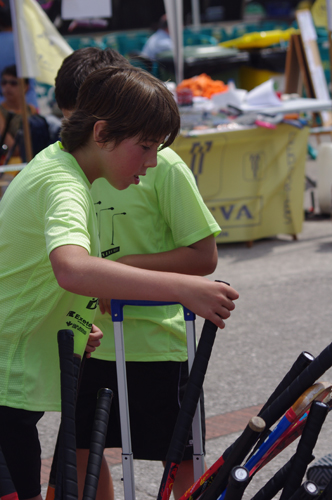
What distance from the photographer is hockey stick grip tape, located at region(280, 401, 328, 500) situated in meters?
1.24

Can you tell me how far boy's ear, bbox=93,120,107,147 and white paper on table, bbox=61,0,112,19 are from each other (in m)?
5.00

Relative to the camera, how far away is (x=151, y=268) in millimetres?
1938

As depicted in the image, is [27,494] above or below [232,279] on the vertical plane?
above

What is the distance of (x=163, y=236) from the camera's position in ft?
6.78

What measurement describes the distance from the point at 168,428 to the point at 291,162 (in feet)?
16.4

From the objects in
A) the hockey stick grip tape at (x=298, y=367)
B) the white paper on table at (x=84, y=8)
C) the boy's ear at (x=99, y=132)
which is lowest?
the hockey stick grip tape at (x=298, y=367)

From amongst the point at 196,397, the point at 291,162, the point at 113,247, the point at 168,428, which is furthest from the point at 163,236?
the point at 291,162

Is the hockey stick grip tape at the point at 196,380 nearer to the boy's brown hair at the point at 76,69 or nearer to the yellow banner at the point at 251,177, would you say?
the boy's brown hair at the point at 76,69

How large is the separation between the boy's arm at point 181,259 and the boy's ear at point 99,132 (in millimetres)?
512

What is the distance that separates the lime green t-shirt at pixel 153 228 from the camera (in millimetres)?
1952

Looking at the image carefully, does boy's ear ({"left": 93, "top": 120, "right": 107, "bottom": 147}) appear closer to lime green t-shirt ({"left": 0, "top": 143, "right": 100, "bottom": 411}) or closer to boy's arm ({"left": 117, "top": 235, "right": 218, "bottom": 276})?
lime green t-shirt ({"left": 0, "top": 143, "right": 100, "bottom": 411})

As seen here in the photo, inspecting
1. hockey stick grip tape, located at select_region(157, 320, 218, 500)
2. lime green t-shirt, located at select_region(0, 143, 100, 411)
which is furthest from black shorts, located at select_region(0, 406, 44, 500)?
hockey stick grip tape, located at select_region(157, 320, 218, 500)

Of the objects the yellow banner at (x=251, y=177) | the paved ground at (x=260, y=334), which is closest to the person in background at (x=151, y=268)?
the paved ground at (x=260, y=334)

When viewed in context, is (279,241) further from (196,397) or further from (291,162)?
(196,397)
